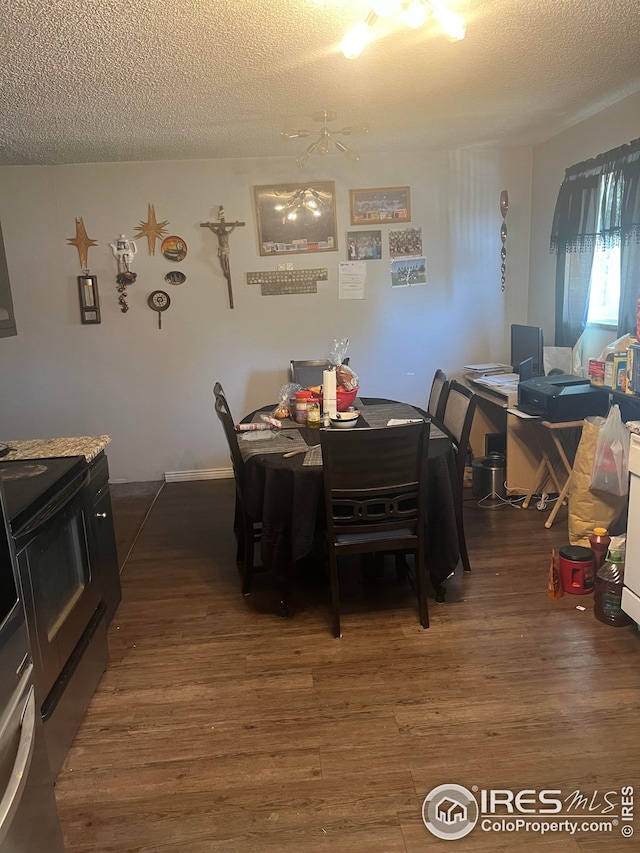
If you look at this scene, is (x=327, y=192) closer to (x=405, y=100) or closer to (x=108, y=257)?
(x=405, y=100)

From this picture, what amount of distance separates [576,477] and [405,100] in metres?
2.21

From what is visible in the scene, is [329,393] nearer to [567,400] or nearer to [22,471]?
[567,400]

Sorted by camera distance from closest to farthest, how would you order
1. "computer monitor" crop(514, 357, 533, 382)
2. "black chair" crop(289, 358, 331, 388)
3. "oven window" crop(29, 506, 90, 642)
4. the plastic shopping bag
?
"oven window" crop(29, 506, 90, 642) < the plastic shopping bag < "computer monitor" crop(514, 357, 533, 382) < "black chair" crop(289, 358, 331, 388)

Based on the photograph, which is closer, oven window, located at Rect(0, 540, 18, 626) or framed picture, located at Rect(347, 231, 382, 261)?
oven window, located at Rect(0, 540, 18, 626)

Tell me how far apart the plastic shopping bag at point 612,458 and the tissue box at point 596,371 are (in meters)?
0.52

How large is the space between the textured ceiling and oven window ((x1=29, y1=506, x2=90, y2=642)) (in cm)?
177

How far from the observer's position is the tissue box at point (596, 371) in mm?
3639

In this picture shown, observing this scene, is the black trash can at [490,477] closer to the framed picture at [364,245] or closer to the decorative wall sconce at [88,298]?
the framed picture at [364,245]

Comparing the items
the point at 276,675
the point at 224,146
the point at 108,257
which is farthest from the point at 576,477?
the point at 108,257

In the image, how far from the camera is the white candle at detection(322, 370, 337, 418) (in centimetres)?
323

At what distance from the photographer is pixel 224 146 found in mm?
4148

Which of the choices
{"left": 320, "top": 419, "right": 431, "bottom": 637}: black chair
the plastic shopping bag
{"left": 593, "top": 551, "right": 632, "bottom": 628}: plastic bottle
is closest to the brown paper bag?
the plastic shopping bag

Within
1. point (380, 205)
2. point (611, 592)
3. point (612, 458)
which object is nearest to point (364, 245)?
point (380, 205)

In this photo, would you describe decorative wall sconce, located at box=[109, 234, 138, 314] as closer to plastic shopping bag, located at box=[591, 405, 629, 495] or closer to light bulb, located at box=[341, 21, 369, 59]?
light bulb, located at box=[341, 21, 369, 59]
